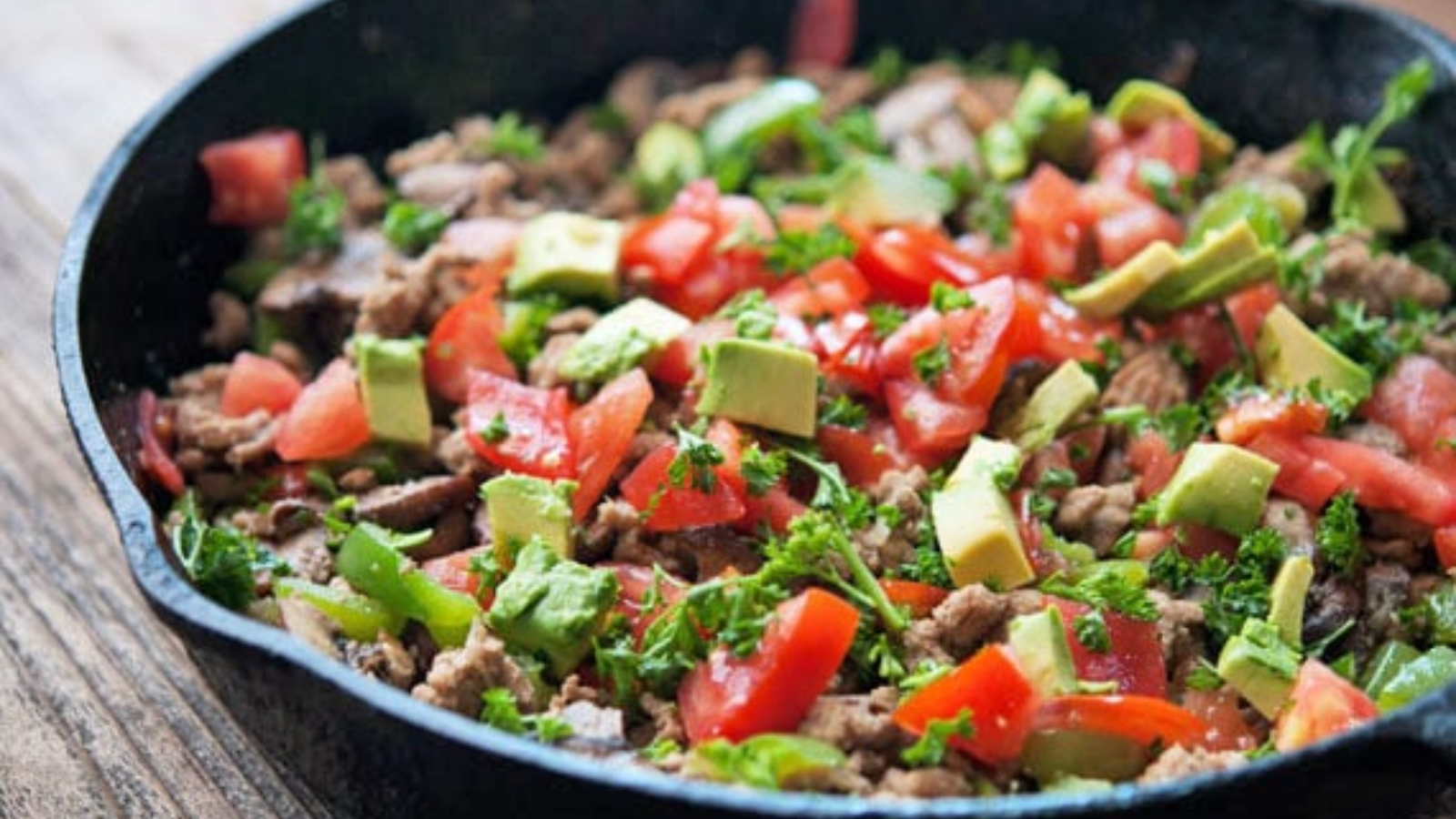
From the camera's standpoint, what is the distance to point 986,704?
9.86ft

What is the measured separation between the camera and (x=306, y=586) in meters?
3.40

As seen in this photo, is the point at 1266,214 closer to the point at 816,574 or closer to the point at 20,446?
the point at 816,574

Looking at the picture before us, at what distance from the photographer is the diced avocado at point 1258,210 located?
4184 millimetres

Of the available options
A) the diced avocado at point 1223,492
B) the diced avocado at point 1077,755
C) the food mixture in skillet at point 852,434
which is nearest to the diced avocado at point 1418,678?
the food mixture in skillet at point 852,434

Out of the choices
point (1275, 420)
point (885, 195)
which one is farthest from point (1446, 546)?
point (885, 195)

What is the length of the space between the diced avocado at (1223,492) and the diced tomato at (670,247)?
4.29 feet

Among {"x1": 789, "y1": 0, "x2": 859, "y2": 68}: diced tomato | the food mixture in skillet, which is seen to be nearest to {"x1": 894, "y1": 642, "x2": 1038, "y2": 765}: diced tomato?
the food mixture in skillet

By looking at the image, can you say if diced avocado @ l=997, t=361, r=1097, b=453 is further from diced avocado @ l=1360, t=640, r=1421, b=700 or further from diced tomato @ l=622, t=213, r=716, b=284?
diced tomato @ l=622, t=213, r=716, b=284

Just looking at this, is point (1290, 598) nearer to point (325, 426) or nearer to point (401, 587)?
point (401, 587)

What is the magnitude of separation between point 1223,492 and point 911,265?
1.00 m

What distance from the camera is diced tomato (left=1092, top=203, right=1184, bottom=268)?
4.25 metres

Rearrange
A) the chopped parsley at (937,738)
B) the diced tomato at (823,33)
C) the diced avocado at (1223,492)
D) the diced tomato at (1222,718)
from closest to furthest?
the chopped parsley at (937,738)
the diced tomato at (1222,718)
the diced avocado at (1223,492)
the diced tomato at (823,33)

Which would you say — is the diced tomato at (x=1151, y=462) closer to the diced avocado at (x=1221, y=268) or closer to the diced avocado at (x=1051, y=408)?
the diced avocado at (x=1051, y=408)

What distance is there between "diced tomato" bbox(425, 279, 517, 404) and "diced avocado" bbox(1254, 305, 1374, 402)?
172cm
